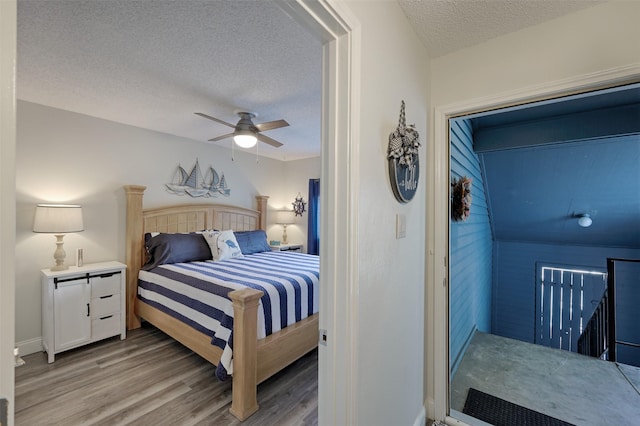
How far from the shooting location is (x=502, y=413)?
6.44 feet

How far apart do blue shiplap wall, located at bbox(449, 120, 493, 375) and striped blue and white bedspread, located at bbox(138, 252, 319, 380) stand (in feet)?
4.19

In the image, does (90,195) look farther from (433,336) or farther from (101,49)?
(433,336)

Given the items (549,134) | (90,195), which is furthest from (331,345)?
(90,195)

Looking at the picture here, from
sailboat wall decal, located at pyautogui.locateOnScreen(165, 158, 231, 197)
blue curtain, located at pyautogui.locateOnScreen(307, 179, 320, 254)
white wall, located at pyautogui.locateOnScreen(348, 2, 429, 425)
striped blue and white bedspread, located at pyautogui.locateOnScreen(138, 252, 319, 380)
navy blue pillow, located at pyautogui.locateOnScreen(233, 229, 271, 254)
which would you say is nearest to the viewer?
white wall, located at pyautogui.locateOnScreen(348, 2, 429, 425)

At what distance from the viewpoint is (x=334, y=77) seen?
1.00m

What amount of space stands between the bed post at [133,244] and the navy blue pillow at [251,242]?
1.22 meters

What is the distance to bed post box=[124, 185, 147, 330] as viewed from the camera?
3227 millimetres

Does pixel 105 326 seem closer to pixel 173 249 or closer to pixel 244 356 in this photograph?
pixel 173 249

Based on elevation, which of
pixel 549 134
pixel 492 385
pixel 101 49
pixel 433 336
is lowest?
pixel 492 385

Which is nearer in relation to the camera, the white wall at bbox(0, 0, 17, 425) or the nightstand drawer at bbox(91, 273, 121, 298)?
the white wall at bbox(0, 0, 17, 425)

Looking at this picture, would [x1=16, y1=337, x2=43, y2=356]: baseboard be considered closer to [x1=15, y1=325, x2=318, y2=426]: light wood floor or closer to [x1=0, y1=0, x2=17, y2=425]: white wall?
[x1=15, y1=325, x2=318, y2=426]: light wood floor

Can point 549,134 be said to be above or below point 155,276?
above

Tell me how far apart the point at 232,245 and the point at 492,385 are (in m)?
3.17

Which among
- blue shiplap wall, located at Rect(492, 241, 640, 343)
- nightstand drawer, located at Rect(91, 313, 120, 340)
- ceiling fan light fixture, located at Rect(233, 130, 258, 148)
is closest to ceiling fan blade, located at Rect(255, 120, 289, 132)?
ceiling fan light fixture, located at Rect(233, 130, 258, 148)
